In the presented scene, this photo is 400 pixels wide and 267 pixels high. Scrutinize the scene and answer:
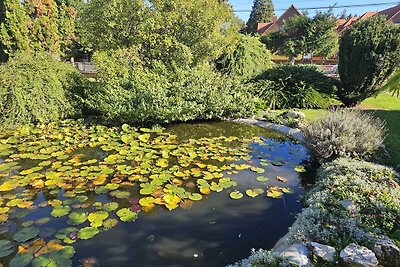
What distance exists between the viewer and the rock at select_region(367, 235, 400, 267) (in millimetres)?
2211

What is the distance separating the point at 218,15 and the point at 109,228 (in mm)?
7016

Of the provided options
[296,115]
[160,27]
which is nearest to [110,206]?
[296,115]

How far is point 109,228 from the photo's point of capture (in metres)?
2.88

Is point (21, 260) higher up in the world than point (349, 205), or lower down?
lower down

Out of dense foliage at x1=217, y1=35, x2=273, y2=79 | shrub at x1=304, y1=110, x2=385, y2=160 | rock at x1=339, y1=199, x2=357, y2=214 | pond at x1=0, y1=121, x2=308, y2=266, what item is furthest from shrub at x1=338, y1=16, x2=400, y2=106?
rock at x1=339, y1=199, x2=357, y2=214

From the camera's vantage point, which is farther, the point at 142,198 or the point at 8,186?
the point at 8,186

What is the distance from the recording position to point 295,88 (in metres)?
9.00

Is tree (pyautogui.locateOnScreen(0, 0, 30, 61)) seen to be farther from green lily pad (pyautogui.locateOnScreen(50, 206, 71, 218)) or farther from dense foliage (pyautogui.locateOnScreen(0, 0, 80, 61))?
green lily pad (pyautogui.locateOnScreen(50, 206, 71, 218))

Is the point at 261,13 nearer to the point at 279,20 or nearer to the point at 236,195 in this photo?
the point at 279,20

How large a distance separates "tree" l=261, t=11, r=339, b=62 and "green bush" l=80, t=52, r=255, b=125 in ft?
63.0

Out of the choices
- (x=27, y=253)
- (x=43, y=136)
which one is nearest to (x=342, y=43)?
(x=43, y=136)

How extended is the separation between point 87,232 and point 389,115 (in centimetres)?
792

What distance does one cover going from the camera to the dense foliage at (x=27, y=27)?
13.1 metres

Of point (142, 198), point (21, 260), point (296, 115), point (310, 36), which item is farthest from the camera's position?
point (310, 36)
